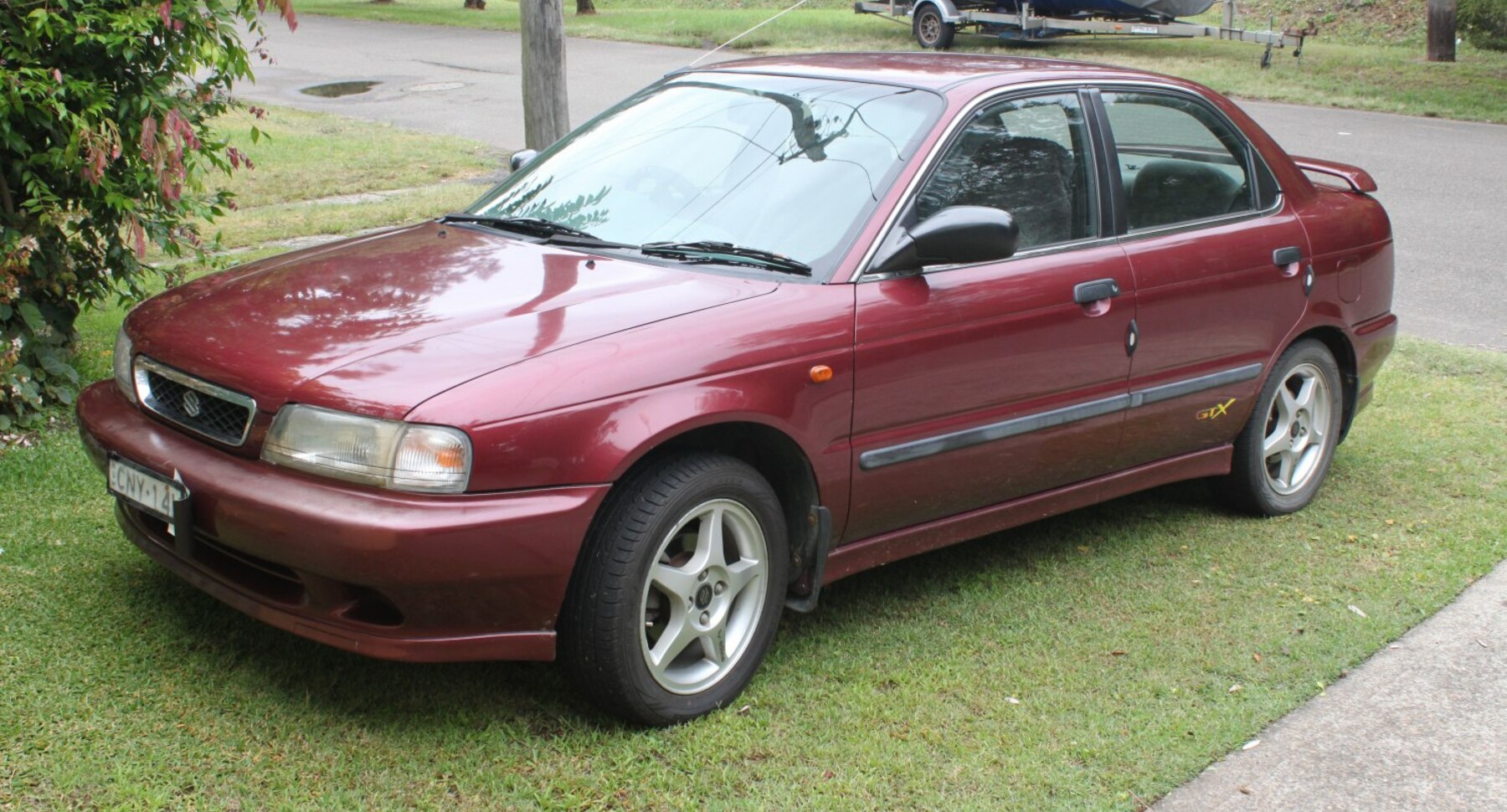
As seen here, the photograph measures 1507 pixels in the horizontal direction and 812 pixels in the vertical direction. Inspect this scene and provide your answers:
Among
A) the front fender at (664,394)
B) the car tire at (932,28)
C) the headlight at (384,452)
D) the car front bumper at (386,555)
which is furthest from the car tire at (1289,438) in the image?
the car tire at (932,28)

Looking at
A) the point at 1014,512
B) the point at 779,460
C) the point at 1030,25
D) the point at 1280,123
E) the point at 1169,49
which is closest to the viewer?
the point at 779,460

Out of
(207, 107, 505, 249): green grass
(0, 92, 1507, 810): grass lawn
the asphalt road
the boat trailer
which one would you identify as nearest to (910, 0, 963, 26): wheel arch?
the boat trailer

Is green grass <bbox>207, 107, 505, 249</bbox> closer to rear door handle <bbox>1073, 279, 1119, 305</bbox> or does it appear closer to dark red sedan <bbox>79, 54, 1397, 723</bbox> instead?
dark red sedan <bbox>79, 54, 1397, 723</bbox>

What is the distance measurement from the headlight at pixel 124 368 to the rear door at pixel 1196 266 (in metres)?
3.00

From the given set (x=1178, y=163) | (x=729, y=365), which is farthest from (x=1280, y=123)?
(x=729, y=365)

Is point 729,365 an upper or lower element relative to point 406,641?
upper

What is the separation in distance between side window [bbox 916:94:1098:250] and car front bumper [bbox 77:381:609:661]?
1642 millimetres

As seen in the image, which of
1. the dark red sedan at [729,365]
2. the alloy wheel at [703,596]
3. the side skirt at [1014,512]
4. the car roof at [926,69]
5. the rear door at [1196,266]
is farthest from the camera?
the rear door at [1196,266]

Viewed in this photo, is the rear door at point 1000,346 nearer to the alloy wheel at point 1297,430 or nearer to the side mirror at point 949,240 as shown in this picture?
the side mirror at point 949,240

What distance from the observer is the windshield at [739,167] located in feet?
13.8

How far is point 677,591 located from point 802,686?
0.54 meters

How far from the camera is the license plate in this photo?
3533 mm

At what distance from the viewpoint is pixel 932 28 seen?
75.5 feet

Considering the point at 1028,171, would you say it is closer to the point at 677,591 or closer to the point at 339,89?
the point at 677,591
